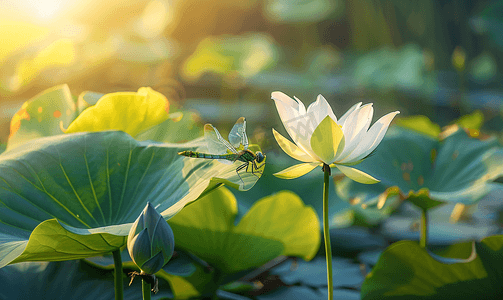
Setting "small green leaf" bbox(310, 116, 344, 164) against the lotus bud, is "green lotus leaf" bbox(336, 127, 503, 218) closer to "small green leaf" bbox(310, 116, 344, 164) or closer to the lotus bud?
"small green leaf" bbox(310, 116, 344, 164)

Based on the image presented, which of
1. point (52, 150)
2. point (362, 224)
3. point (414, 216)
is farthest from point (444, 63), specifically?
point (52, 150)

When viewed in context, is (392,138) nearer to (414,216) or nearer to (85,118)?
(414,216)

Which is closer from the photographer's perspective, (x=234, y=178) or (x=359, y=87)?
(x=234, y=178)

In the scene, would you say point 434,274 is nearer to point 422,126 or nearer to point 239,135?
point 239,135

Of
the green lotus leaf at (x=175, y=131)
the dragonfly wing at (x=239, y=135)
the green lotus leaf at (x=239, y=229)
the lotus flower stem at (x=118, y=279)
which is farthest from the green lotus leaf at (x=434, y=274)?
the green lotus leaf at (x=175, y=131)

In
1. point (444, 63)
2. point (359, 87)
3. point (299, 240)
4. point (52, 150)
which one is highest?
point (52, 150)

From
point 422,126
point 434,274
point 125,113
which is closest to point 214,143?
point 125,113
